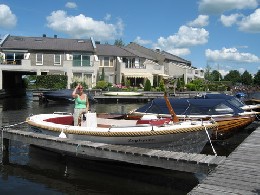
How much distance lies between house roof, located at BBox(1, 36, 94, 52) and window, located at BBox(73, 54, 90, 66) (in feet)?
3.13

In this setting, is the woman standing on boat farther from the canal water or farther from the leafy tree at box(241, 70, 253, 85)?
the leafy tree at box(241, 70, 253, 85)

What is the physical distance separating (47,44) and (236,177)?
5023 cm

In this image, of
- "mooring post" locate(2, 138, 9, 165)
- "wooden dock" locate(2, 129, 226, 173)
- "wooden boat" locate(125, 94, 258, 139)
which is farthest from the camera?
"wooden boat" locate(125, 94, 258, 139)

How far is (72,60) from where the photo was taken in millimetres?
51438

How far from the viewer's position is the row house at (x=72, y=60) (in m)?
50.7

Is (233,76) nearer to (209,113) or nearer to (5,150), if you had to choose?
Answer: (209,113)

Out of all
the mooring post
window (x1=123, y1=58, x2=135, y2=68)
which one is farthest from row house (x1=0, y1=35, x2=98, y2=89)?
the mooring post

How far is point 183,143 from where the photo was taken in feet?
39.8

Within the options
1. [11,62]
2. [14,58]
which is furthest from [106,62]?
[11,62]

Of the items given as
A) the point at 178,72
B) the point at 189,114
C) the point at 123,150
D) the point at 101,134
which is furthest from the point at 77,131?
the point at 178,72

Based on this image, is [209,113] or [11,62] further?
[11,62]

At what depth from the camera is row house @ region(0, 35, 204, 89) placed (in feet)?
166

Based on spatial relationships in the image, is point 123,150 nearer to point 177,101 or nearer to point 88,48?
point 177,101

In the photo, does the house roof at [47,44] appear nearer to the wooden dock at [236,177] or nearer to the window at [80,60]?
the window at [80,60]
